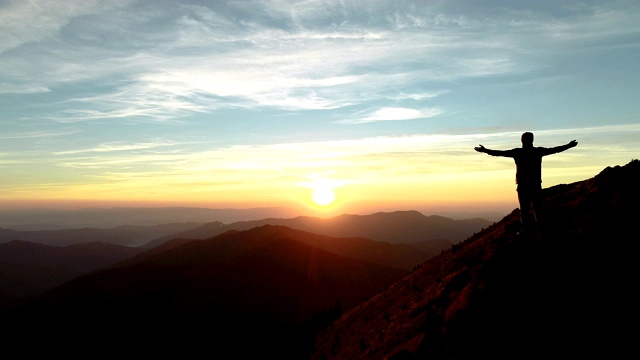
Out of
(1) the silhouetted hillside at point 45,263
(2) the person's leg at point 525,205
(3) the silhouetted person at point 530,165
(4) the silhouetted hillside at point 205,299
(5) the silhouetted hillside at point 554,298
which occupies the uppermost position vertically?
(3) the silhouetted person at point 530,165

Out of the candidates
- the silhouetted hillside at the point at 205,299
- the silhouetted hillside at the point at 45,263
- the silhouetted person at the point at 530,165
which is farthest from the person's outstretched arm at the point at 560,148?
the silhouetted hillside at the point at 45,263

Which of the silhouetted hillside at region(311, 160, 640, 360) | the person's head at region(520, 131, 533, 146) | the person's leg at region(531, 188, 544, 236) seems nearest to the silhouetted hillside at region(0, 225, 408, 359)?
the silhouetted hillside at region(311, 160, 640, 360)

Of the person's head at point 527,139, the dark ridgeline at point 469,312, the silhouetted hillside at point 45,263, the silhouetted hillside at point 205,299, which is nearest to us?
the dark ridgeline at point 469,312

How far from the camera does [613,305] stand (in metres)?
7.23

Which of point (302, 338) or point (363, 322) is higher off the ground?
point (363, 322)

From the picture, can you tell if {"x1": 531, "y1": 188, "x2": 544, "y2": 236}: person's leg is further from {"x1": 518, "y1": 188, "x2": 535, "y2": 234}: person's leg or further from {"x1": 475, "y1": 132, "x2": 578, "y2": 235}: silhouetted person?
{"x1": 518, "y1": 188, "x2": 535, "y2": 234}: person's leg

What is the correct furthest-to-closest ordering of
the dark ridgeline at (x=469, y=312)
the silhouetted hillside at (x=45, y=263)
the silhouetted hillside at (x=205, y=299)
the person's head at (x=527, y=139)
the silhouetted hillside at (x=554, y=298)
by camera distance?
the silhouetted hillside at (x=45, y=263)
the silhouetted hillside at (x=205, y=299)
the person's head at (x=527, y=139)
the dark ridgeline at (x=469, y=312)
the silhouetted hillside at (x=554, y=298)

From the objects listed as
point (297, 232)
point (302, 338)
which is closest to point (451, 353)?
point (302, 338)

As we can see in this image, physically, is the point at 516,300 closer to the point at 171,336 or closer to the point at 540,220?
the point at 540,220

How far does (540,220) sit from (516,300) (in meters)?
2.91

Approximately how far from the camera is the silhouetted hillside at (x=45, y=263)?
121625mm

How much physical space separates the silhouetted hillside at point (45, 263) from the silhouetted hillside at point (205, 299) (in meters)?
66.4

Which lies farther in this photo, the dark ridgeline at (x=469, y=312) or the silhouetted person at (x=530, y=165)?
the silhouetted person at (x=530, y=165)

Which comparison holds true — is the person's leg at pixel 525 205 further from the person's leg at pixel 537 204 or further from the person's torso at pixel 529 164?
the person's torso at pixel 529 164
